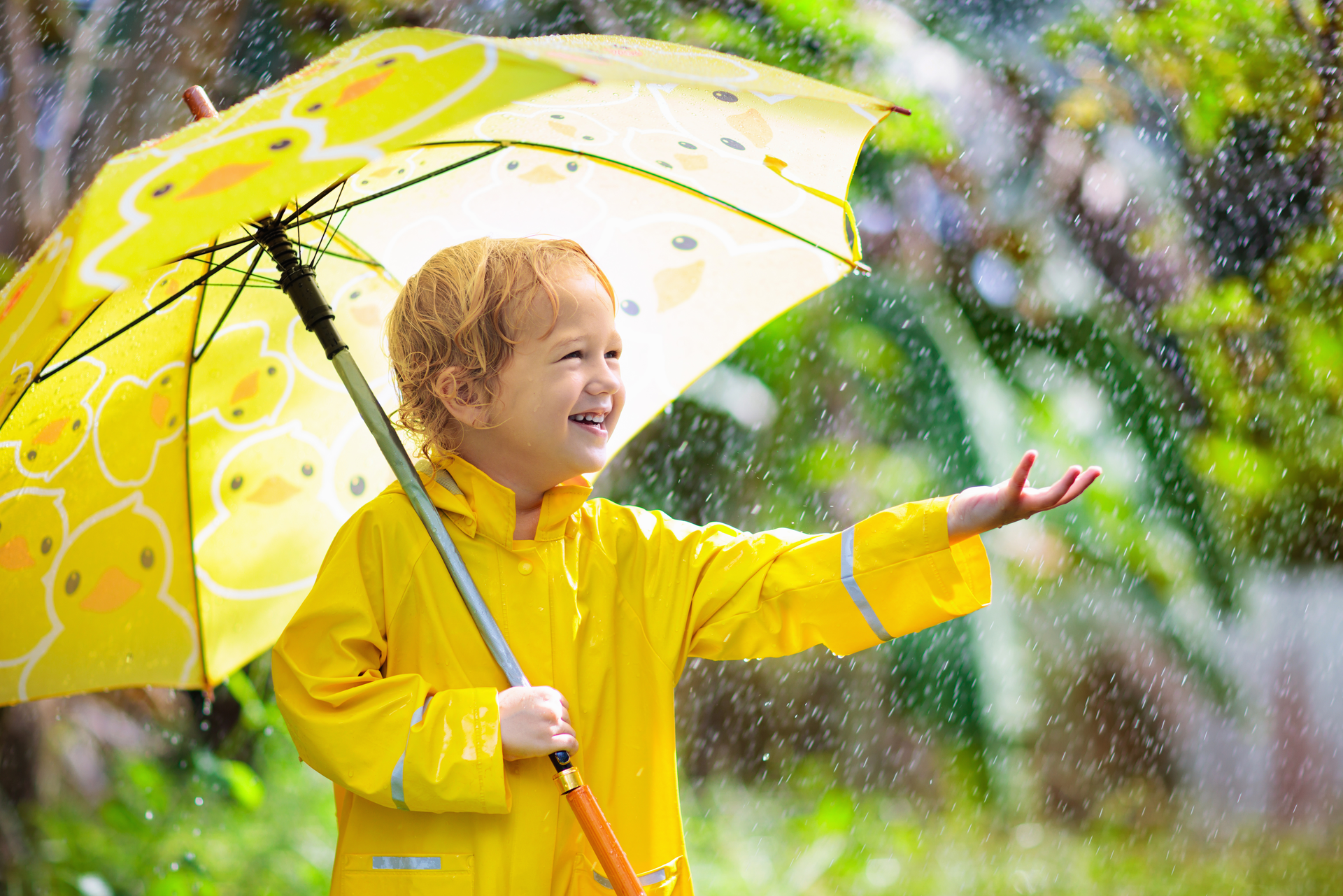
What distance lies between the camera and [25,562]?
190 cm

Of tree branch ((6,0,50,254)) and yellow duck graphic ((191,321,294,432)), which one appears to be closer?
yellow duck graphic ((191,321,294,432))

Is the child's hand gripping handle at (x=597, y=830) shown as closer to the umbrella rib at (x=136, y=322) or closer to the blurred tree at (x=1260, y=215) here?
the umbrella rib at (x=136, y=322)

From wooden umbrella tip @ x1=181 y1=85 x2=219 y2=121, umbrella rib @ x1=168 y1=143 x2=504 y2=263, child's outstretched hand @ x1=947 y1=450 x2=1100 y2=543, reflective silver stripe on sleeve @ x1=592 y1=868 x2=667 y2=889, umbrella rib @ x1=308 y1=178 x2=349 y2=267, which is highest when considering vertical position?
wooden umbrella tip @ x1=181 y1=85 x2=219 y2=121

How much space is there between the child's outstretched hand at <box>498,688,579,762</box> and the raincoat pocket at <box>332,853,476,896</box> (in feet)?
0.59

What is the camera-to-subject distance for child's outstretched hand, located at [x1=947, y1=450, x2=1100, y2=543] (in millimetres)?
1449

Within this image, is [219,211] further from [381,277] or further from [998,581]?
[998,581]

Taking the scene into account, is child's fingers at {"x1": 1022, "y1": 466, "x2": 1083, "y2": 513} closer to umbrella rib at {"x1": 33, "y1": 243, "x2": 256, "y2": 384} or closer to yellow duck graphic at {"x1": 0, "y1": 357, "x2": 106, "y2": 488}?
umbrella rib at {"x1": 33, "y1": 243, "x2": 256, "y2": 384}

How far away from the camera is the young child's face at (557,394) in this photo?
5.41 ft

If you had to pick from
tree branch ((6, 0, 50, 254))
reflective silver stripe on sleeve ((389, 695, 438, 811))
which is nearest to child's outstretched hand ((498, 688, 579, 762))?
reflective silver stripe on sleeve ((389, 695, 438, 811))

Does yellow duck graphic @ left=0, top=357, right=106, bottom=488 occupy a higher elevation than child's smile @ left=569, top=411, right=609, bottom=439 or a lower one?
higher

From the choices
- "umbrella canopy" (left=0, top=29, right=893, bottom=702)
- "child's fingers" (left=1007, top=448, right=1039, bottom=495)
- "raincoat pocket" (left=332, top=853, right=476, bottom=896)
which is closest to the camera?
"child's fingers" (left=1007, top=448, right=1039, bottom=495)

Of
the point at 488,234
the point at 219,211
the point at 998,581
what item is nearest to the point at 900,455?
the point at 998,581

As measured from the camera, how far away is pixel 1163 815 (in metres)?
4.66

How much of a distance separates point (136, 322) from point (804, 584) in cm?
125
